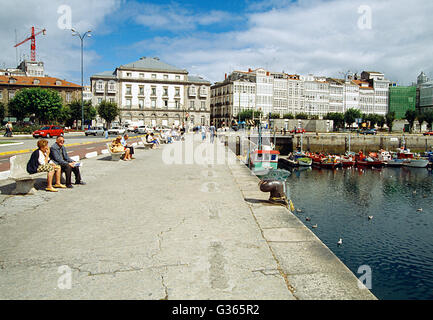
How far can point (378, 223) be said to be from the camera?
18594mm

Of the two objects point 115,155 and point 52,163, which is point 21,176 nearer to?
point 52,163

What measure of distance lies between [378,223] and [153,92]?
252 feet

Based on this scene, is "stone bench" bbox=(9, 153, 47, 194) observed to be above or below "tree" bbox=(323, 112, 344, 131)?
below

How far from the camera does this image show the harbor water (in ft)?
36.3

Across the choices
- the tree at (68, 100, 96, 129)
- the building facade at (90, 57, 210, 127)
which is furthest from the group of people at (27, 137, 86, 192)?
the building facade at (90, 57, 210, 127)

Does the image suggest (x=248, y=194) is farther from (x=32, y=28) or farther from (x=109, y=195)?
(x=32, y=28)

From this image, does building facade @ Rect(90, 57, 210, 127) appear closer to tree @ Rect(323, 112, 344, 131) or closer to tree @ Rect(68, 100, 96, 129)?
tree @ Rect(68, 100, 96, 129)

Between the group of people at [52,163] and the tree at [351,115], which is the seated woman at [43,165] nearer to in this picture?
the group of people at [52,163]

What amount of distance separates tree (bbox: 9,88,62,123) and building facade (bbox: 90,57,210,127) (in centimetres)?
1593

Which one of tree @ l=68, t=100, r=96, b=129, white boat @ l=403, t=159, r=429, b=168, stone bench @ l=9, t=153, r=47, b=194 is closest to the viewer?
stone bench @ l=9, t=153, r=47, b=194

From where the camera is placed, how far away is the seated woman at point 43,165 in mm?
9133

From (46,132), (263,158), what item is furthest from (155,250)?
(46,132)

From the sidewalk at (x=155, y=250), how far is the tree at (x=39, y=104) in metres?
65.8
